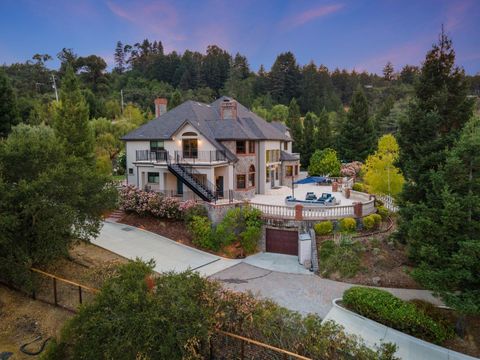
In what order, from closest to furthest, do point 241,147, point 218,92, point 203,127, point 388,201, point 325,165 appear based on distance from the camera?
point 388,201 < point 203,127 < point 241,147 < point 325,165 < point 218,92

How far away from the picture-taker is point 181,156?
26.8 meters

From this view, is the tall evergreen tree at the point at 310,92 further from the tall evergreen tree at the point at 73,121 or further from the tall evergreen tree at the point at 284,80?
the tall evergreen tree at the point at 73,121

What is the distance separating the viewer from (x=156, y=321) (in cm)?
721

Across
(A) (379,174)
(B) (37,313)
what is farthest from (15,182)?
(A) (379,174)

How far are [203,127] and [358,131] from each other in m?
27.2

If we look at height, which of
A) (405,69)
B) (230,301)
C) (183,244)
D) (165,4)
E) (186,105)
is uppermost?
(405,69)

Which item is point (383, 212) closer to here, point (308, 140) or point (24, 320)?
point (24, 320)

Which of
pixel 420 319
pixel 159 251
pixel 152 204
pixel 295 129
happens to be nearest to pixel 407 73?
pixel 295 129

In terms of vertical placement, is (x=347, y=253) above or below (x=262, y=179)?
below

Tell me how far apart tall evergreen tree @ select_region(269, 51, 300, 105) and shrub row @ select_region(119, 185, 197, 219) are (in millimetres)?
80967

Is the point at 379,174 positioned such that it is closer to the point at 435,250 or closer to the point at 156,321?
the point at 435,250

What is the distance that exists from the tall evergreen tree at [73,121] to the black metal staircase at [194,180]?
8.11 metres

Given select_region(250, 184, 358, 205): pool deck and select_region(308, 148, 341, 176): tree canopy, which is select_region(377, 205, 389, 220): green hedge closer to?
select_region(250, 184, 358, 205): pool deck

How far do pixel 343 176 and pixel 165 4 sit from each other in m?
29.3
